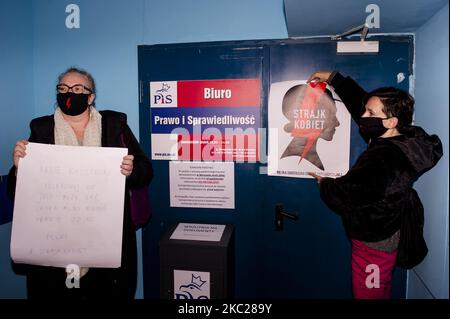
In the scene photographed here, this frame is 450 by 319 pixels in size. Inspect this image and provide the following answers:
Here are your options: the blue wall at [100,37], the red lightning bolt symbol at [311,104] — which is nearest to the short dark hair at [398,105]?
the red lightning bolt symbol at [311,104]

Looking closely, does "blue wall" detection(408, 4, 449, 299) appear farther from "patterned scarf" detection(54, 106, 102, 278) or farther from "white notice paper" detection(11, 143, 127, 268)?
"patterned scarf" detection(54, 106, 102, 278)

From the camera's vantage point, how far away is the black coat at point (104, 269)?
1877 mm

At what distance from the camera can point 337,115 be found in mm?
2365

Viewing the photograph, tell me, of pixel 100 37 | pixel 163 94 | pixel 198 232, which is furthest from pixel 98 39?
pixel 198 232

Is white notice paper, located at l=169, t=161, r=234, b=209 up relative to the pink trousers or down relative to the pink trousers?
up

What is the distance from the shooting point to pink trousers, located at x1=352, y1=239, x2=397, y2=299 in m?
1.87

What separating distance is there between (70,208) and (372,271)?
6.17 feet

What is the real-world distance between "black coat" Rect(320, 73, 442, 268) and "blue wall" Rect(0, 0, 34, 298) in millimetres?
2489

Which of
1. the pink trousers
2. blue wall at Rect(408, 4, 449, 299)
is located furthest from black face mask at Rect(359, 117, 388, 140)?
the pink trousers

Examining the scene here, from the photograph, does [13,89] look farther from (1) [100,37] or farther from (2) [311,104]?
(2) [311,104]

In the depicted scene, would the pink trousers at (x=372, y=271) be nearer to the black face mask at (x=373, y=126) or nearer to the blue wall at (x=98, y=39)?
the blue wall at (x=98, y=39)

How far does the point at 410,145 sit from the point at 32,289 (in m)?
2.43

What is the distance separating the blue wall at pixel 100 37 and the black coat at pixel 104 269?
708 millimetres

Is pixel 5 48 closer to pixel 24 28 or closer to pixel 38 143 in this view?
pixel 24 28
